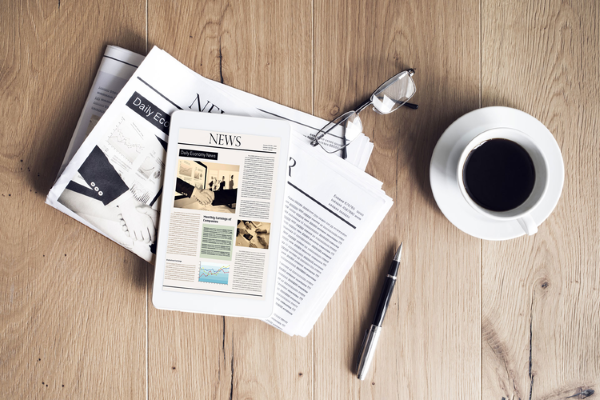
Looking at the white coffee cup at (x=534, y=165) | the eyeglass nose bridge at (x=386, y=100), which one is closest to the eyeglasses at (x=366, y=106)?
the eyeglass nose bridge at (x=386, y=100)

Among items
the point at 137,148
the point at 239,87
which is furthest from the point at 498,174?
the point at 137,148

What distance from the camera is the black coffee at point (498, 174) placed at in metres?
0.49

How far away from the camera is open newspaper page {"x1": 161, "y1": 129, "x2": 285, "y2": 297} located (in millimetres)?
536

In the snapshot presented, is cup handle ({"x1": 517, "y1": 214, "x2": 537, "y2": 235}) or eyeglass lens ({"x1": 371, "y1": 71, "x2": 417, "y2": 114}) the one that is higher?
Answer: eyeglass lens ({"x1": 371, "y1": 71, "x2": 417, "y2": 114})

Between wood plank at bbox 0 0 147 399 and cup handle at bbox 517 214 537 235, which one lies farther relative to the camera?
wood plank at bbox 0 0 147 399

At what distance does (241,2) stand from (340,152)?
27 centimetres

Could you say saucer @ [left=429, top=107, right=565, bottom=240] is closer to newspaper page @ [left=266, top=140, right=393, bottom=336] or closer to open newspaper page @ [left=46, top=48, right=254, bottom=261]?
newspaper page @ [left=266, top=140, right=393, bottom=336]

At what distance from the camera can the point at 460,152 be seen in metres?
0.51

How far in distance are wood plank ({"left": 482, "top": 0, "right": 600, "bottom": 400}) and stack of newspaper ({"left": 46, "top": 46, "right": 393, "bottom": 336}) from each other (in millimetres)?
224

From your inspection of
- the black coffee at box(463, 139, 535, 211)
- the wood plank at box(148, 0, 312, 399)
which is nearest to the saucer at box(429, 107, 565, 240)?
the black coffee at box(463, 139, 535, 211)

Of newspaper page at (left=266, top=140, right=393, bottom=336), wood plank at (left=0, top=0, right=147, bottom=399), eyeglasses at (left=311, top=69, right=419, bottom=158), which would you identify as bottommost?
wood plank at (left=0, top=0, right=147, bottom=399)

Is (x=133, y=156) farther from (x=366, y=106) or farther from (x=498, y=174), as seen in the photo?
(x=498, y=174)

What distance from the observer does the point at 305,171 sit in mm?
543

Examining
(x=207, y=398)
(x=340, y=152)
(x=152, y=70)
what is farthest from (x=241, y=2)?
(x=207, y=398)
